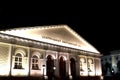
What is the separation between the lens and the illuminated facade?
22.8 meters

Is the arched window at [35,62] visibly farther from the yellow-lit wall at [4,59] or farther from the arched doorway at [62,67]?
the arched doorway at [62,67]

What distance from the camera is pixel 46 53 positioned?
91.1 feet

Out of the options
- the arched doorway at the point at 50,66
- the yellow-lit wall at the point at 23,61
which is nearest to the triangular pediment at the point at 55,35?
the yellow-lit wall at the point at 23,61

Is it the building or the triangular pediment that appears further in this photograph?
the building

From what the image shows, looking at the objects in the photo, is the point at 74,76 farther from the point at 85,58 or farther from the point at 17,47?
the point at 17,47

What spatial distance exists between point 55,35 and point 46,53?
3.74m

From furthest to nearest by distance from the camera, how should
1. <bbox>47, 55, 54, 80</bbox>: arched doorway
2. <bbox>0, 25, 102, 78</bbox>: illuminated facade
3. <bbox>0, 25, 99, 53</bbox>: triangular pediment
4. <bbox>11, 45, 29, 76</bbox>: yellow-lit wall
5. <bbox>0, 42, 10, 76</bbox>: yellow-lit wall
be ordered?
<bbox>47, 55, 54, 80</bbox>: arched doorway
<bbox>0, 25, 99, 53</bbox>: triangular pediment
<bbox>11, 45, 29, 76</bbox>: yellow-lit wall
<bbox>0, 25, 102, 78</bbox>: illuminated facade
<bbox>0, 42, 10, 76</bbox>: yellow-lit wall

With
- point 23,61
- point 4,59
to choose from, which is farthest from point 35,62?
point 4,59

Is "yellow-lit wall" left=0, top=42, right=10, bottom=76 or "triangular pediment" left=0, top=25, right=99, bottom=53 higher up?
"triangular pediment" left=0, top=25, right=99, bottom=53

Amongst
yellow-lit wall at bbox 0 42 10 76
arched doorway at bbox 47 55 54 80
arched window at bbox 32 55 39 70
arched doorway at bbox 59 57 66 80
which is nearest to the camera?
yellow-lit wall at bbox 0 42 10 76

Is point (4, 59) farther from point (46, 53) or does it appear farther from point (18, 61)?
point (46, 53)

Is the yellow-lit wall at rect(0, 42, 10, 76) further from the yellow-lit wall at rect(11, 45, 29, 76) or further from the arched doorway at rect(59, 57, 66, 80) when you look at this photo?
the arched doorway at rect(59, 57, 66, 80)

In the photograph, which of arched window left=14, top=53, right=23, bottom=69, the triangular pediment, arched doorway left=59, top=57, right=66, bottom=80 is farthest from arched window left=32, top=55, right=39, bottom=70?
arched doorway left=59, top=57, right=66, bottom=80

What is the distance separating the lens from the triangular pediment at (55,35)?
976 inches
